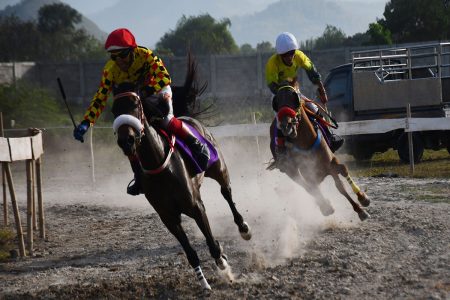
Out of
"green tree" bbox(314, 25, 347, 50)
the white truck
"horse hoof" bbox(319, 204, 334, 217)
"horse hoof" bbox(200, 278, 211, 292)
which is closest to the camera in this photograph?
"horse hoof" bbox(200, 278, 211, 292)

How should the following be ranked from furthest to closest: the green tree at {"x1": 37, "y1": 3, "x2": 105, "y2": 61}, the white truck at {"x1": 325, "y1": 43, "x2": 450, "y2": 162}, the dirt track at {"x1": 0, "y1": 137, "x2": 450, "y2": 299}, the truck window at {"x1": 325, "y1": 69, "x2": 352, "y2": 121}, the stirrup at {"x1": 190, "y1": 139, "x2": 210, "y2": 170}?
the green tree at {"x1": 37, "y1": 3, "x2": 105, "y2": 61} → the truck window at {"x1": 325, "y1": 69, "x2": 352, "y2": 121} → the white truck at {"x1": 325, "y1": 43, "x2": 450, "y2": 162} → the stirrup at {"x1": 190, "y1": 139, "x2": 210, "y2": 170} → the dirt track at {"x1": 0, "y1": 137, "x2": 450, "y2": 299}

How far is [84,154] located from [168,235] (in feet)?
58.0

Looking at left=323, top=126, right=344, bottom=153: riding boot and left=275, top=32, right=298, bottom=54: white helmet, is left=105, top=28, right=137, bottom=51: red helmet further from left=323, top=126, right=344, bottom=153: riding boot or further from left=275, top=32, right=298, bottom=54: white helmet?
left=323, top=126, right=344, bottom=153: riding boot

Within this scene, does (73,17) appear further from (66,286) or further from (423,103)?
(66,286)

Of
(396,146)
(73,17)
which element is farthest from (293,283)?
(73,17)

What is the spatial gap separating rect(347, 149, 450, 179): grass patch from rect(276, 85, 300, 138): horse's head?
21.4 ft

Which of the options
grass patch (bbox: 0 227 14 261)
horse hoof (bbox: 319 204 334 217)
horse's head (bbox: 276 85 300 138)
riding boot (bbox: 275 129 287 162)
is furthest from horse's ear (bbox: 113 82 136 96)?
horse hoof (bbox: 319 204 334 217)

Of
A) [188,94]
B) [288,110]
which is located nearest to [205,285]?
[288,110]

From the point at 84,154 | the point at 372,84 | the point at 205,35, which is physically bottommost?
the point at 84,154

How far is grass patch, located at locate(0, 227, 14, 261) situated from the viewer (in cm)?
1033

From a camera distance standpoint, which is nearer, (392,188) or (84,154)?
(392,188)

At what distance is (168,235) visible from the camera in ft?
36.1

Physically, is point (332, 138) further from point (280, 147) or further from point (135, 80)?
point (135, 80)

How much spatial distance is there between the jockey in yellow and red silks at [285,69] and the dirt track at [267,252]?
118 centimetres
